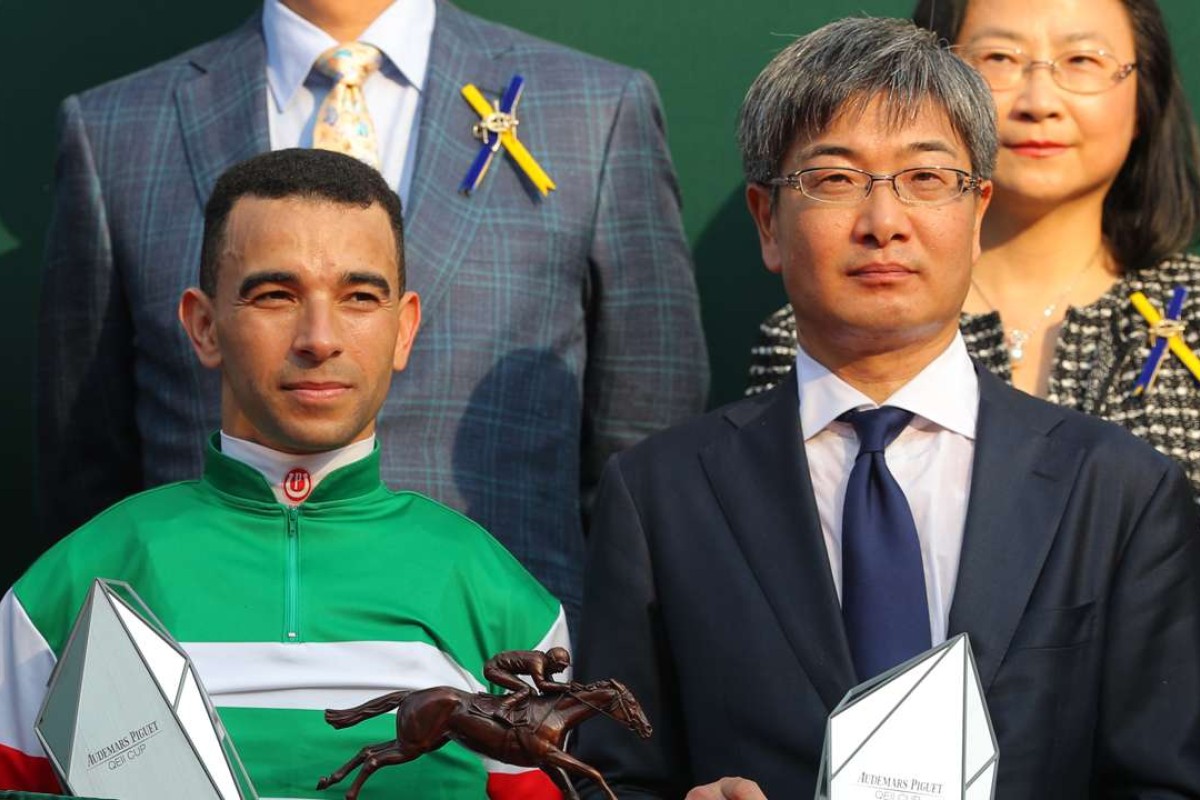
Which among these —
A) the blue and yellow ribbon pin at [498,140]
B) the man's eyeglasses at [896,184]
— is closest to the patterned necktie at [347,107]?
the blue and yellow ribbon pin at [498,140]

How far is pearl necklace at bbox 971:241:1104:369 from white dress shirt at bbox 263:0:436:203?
0.88 meters

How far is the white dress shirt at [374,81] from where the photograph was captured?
129 inches

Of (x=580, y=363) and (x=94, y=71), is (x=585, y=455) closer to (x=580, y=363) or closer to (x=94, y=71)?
(x=580, y=363)

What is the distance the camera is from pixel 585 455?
3.39m

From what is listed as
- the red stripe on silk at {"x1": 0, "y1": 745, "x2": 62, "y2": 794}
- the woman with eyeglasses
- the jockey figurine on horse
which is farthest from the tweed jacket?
the red stripe on silk at {"x1": 0, "y1": 745, "x2": 62, "y2": 794}

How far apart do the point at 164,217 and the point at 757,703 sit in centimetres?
133

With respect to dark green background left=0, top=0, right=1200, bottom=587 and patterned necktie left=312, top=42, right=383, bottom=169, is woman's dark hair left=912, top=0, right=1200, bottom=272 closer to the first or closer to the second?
dark green background left=0, top=0, right=1200, bottom=587

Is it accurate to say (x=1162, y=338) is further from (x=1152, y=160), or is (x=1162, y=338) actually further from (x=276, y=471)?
(x=276, y=471)

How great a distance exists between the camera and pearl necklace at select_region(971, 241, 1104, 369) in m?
3.21

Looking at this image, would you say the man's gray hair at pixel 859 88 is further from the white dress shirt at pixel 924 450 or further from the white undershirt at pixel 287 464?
the white undershirt at pixel 287 464

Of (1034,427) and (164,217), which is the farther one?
(164,217)

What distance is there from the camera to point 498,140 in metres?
3.28

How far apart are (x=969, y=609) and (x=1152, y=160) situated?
4.10ft

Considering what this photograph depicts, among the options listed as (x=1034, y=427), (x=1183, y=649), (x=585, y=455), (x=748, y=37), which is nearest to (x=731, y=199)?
(x=748, y=37)
